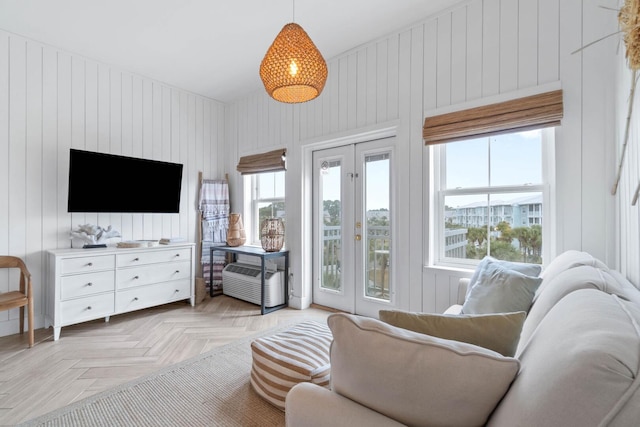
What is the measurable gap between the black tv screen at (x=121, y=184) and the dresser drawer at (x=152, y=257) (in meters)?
0.52

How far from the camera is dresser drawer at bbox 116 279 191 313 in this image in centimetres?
320

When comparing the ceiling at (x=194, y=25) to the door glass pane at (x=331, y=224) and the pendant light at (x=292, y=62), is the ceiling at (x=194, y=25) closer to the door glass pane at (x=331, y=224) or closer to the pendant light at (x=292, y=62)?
the pendant light at (x=292, y=62)

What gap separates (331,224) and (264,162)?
1263mm

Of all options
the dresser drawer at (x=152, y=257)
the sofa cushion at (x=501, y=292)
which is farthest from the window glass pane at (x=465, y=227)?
the dresser drawer at (x=152, y=257)

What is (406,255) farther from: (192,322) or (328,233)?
(192,322)

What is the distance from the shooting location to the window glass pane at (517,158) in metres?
2.31

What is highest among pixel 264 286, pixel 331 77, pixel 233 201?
pixel 331 77

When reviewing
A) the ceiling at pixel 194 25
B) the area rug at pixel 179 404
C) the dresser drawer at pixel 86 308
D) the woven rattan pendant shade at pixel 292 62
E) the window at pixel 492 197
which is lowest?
the area rug at pixel 179 404

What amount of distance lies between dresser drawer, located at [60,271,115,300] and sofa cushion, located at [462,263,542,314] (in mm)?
3264

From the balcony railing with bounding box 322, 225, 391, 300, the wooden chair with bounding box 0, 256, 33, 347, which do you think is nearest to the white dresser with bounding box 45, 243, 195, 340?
the wooden chair with bounding box 0, 256, 33, 347

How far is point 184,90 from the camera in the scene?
4203 mm

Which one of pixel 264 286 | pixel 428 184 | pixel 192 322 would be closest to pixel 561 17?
pixel 428 184

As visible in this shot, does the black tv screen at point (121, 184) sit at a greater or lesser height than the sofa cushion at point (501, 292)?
greater

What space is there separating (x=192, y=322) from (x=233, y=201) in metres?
1.95
